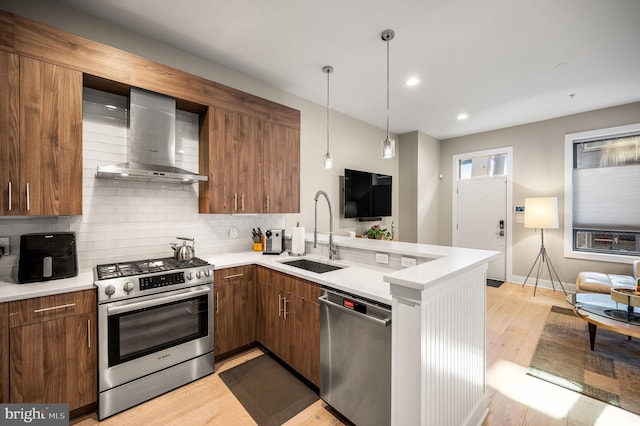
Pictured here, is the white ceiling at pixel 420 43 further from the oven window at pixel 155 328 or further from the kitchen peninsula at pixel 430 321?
the oven window at pixel 155 328

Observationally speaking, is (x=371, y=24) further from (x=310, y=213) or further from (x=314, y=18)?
(x=310, y=213)

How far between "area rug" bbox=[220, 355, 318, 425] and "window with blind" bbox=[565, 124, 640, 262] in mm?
4975

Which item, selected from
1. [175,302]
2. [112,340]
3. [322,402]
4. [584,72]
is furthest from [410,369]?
[584,72]

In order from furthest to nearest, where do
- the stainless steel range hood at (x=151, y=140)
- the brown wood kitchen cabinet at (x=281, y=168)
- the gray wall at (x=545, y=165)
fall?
the gray wall at (x=545, y=165) → the brown wood kitchen cabinet at (x=281, y=168) → the stainless steel range hood at (x=151, y=140)

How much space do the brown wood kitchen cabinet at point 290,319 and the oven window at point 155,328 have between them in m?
0.51

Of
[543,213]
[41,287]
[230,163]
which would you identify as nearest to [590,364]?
[543,213]

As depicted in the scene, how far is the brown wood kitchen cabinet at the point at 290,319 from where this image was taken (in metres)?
1.96

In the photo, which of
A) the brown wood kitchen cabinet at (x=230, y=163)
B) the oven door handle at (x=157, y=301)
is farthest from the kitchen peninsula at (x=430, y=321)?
the brown wood kitchen cabinet at (x=230, y=163)

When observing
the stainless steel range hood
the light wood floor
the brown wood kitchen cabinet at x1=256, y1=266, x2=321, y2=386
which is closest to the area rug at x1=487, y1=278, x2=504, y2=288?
the light wood floor

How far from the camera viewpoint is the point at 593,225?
4.29 metres

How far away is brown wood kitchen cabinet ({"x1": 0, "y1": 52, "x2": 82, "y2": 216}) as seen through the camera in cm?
168

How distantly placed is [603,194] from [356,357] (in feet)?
16.7

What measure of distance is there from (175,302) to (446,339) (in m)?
1.93

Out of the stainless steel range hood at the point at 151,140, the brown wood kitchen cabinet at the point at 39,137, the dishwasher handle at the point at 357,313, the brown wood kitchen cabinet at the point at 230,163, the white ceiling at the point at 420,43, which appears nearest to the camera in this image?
the dishwasher handle at the point at 357,313
